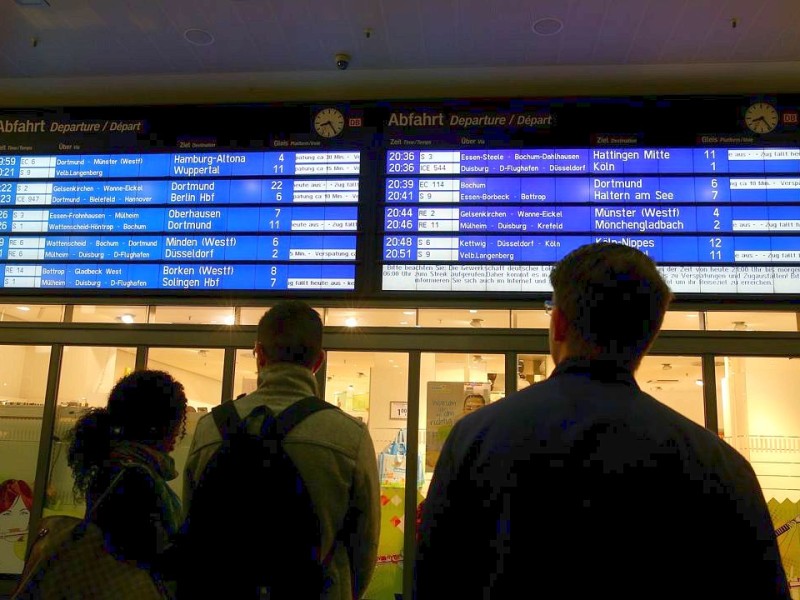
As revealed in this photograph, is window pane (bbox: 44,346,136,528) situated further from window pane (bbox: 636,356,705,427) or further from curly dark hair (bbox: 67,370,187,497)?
window pane (bbox: 636,356,705,427)

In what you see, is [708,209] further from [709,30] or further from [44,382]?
[44,382]

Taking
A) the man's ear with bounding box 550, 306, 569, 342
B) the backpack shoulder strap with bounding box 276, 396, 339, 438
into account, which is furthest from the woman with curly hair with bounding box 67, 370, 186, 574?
the man's ear with bounding box 550, 306, 569, 342

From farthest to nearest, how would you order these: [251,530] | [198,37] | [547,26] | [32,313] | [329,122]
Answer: [32,313], [329,122], [198,37], [547,26], [251,530]

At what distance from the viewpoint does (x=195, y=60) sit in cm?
552

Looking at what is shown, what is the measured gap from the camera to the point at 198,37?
520 cm

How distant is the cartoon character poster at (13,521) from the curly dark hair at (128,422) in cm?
422

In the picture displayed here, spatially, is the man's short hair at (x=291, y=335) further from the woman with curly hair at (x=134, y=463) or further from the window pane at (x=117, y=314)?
the window pane at (x=117, y=314)

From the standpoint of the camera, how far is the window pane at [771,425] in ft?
17.2

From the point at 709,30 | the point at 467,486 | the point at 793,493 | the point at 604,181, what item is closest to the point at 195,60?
the point at 604,181

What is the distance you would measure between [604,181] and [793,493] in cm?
260

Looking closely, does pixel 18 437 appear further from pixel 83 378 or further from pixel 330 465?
pixel 330 465

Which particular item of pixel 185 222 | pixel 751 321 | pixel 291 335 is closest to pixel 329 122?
pixel 185 222

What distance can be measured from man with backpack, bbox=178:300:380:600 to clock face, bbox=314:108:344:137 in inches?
149

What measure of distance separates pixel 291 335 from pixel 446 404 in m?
3.59
